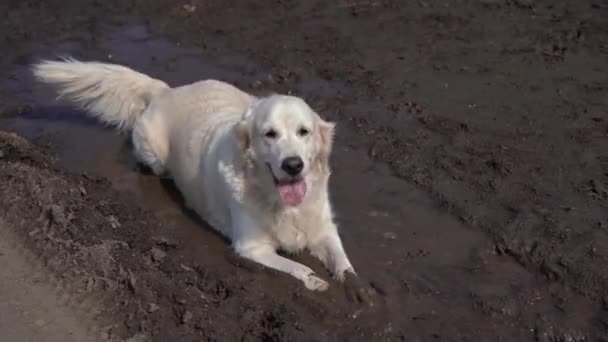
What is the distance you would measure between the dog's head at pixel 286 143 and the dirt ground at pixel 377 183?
569mm

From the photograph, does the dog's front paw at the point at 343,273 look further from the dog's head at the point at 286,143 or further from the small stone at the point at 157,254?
the small stone at the point at 157,254

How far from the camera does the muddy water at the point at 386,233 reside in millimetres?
3600

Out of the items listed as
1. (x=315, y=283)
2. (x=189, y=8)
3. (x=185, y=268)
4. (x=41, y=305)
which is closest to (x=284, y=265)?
(x=315, y=283)

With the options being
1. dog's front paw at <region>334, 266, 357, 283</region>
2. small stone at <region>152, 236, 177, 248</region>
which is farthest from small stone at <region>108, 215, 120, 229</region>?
dog's front paw at <region>334, 266, 357, 283</region>

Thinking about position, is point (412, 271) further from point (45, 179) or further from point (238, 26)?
point (238, 26)

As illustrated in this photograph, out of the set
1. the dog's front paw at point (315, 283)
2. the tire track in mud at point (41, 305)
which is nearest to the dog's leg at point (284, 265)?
the dog's front paw at point (315, 283)

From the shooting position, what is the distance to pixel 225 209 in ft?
14.7

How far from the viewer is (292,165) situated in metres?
3.67

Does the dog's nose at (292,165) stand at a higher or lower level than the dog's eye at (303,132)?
lower

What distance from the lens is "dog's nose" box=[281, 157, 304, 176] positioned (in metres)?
3.67

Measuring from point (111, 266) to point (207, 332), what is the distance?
32.0 inches

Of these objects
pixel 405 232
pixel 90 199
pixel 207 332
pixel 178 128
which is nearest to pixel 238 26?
pixel 178 128

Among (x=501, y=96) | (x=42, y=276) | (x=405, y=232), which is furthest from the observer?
(x=501, y=96)

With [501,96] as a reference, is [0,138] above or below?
below
